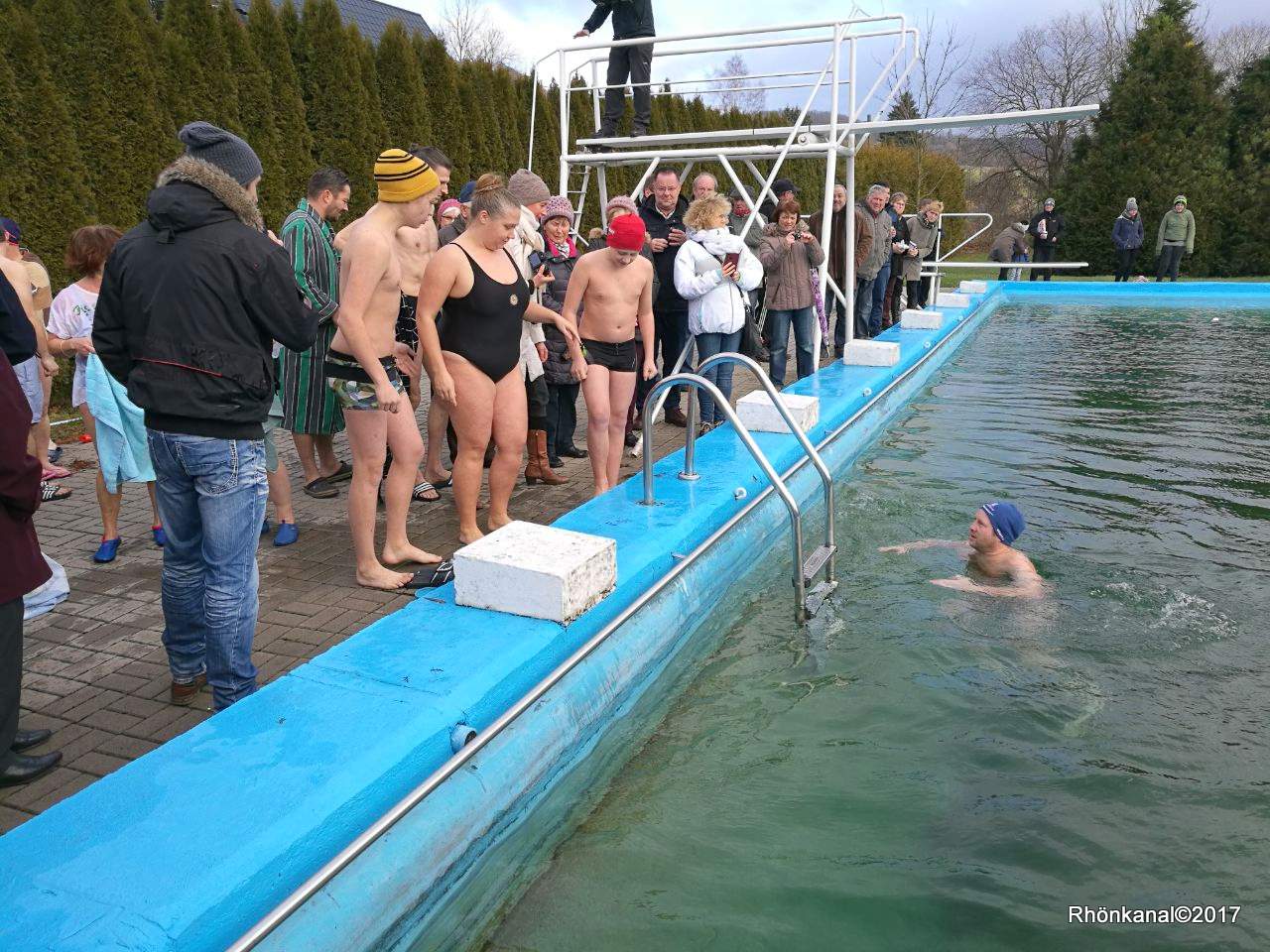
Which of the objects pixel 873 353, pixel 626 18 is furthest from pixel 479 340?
pixel 626 18

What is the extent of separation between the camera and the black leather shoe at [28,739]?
3.23m

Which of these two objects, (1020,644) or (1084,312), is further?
(1084,312)

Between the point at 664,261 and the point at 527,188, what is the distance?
192 centimetres

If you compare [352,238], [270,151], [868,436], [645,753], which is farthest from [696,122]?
[645,753]

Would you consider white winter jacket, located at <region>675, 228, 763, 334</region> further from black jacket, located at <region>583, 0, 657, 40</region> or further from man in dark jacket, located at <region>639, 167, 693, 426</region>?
black jacket, located at <region>583, 0, 657, 40</region>

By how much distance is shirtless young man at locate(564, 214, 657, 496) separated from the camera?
18.5ft

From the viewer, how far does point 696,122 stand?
65.3 feet

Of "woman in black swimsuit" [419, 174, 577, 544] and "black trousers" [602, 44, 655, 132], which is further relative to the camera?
"black trousers" [602, 44, 655, 132]

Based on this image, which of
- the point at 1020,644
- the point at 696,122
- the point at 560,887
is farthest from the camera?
the point at 696,122

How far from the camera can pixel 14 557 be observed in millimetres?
2893

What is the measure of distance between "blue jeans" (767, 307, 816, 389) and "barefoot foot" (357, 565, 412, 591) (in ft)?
17.1

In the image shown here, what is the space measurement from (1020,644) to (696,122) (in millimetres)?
17531

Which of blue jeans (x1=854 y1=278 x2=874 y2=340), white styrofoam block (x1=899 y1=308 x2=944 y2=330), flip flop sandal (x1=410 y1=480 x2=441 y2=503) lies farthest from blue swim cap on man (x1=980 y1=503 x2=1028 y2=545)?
white styrofoam block (x1=899 y1=308 x2=944 y2=330)

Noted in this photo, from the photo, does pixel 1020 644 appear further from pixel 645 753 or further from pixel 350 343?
pixel 350 343
